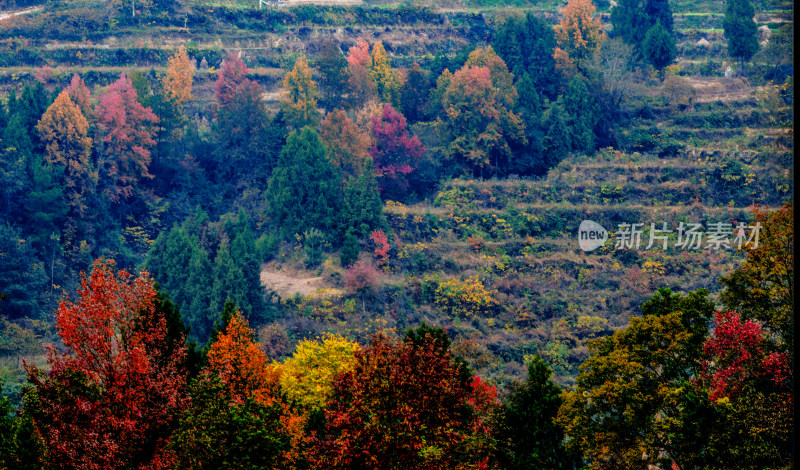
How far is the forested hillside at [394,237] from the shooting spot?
1817 centimetres

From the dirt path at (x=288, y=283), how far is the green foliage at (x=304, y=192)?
107 inches

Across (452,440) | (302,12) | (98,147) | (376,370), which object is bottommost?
(452,440)

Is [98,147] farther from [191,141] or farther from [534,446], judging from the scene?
[534,446]

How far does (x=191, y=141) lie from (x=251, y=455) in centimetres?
3712

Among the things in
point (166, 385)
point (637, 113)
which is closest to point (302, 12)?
point (637, 113)

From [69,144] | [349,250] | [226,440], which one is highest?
[69,144]

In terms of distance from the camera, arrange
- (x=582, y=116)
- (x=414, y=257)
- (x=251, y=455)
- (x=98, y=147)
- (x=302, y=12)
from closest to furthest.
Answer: (x=251, y=455)
(x=414, y=257)
(x=98, y=147)
(x=582, y=116)
(x=302, y=12)

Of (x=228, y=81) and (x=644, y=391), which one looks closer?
(x=644, y=391)

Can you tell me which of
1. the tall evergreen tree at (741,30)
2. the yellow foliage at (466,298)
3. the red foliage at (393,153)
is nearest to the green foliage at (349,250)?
the yellow foliage at (466,298)

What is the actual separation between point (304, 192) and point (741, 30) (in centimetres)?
3259

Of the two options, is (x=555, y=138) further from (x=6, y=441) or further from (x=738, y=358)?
(x=6, y=441)

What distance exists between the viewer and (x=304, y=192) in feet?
140

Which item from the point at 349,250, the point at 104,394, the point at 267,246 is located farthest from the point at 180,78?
the point at 104,394

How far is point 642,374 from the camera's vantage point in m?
20.0
